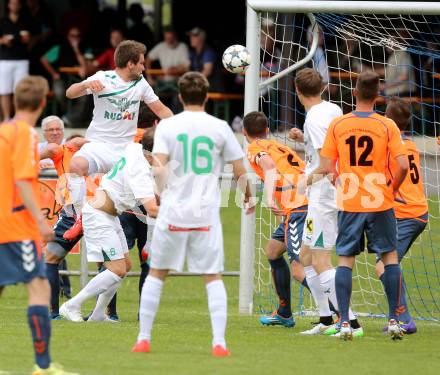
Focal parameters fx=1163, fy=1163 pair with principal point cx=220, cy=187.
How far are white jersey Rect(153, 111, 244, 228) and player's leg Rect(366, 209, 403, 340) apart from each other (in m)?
1.63

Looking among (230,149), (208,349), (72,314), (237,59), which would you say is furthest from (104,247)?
(230,149)

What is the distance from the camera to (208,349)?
28.3 feet

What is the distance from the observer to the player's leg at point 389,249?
9.21m

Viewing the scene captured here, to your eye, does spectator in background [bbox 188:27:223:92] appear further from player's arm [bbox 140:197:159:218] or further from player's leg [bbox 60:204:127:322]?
player's arm [bbox 140:197:159:218]

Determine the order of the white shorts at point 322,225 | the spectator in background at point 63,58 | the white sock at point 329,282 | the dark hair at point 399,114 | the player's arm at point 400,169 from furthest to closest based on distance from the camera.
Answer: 1. the spectator in background at point 63,58
2. the dark hair at point 399,114
3. the white sock at point 329,282
4. the white shorts at point 322,225
5. the player's arm at point 400,169

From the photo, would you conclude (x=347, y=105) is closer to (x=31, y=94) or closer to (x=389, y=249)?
(x=389, y=249)

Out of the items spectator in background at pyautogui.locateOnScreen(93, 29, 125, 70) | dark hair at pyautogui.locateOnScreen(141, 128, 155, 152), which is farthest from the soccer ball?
spectator in background at pyautogui.locateOnScreen(93, 29, 125, 70)

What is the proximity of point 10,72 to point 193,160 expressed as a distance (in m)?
14.2

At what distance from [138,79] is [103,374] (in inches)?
157

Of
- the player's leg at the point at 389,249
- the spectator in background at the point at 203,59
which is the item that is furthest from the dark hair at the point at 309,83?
the spectator in background at the point at 203,59

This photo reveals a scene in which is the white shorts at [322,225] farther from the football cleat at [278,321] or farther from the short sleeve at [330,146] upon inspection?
the football cleat at [278,321]

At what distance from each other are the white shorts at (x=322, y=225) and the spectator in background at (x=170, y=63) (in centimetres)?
1101

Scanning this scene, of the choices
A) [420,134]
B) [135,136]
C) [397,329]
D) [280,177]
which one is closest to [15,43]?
[420,134]

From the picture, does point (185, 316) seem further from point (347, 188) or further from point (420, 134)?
point (420, 134)
